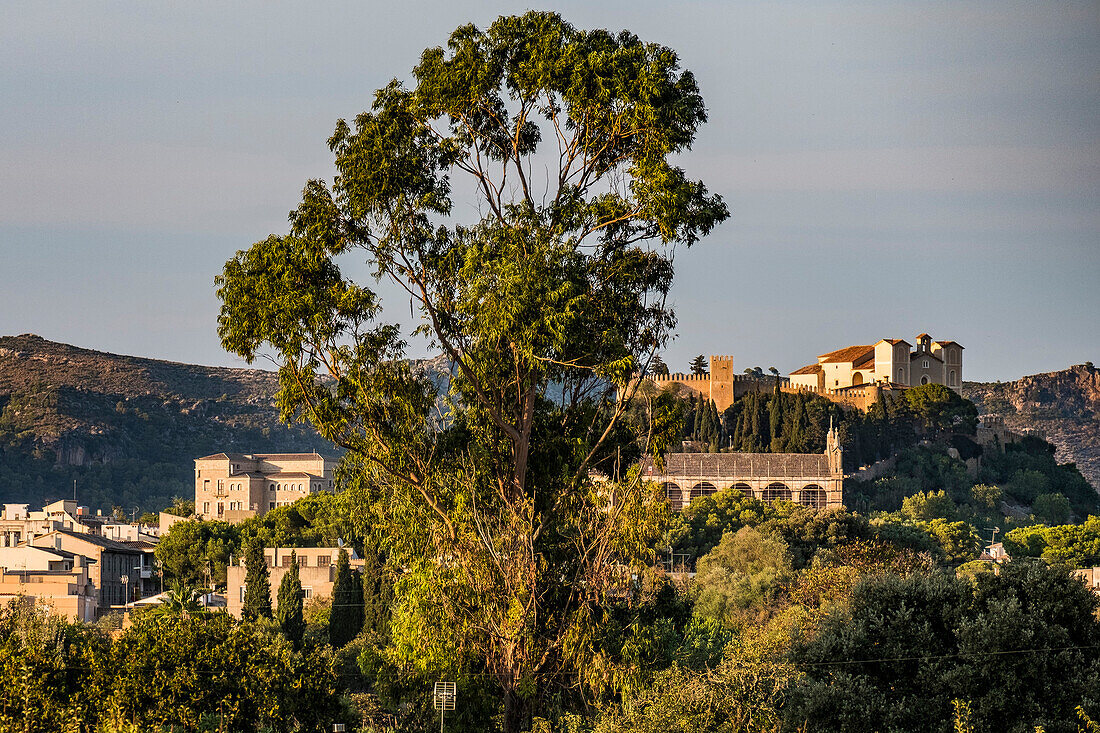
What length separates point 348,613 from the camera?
52969 millimetres

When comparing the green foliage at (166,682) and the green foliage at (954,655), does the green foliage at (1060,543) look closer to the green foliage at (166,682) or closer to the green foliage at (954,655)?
the green foliage at (954,655)

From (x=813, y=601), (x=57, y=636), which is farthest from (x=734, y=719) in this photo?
(x=813, y=601)

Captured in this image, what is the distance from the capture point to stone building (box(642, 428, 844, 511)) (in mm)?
92375

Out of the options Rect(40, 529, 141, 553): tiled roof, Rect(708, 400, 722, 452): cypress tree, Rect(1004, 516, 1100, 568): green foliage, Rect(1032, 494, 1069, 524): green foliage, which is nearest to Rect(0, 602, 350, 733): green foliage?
Rect(40, 529, 141, 553): tiled roof

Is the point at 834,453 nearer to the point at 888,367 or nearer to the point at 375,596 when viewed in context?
the point at 888,367

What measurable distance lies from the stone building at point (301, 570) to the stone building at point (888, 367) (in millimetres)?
52251

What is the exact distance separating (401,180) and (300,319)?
2.43m

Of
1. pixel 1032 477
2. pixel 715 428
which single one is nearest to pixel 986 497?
pixel 1032 477

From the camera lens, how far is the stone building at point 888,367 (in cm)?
11256

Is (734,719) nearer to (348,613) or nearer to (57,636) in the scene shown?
(57,636)

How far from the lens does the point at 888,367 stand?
112 meters

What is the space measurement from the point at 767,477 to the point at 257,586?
43679mm

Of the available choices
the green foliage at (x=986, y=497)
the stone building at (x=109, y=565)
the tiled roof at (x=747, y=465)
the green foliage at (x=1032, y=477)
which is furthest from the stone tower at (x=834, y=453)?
the stone building at (x=109, y=565)

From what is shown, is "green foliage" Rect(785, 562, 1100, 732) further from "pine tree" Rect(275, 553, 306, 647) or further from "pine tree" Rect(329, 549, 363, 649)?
"pine tree" Rect(329, 549, 363, 649)
